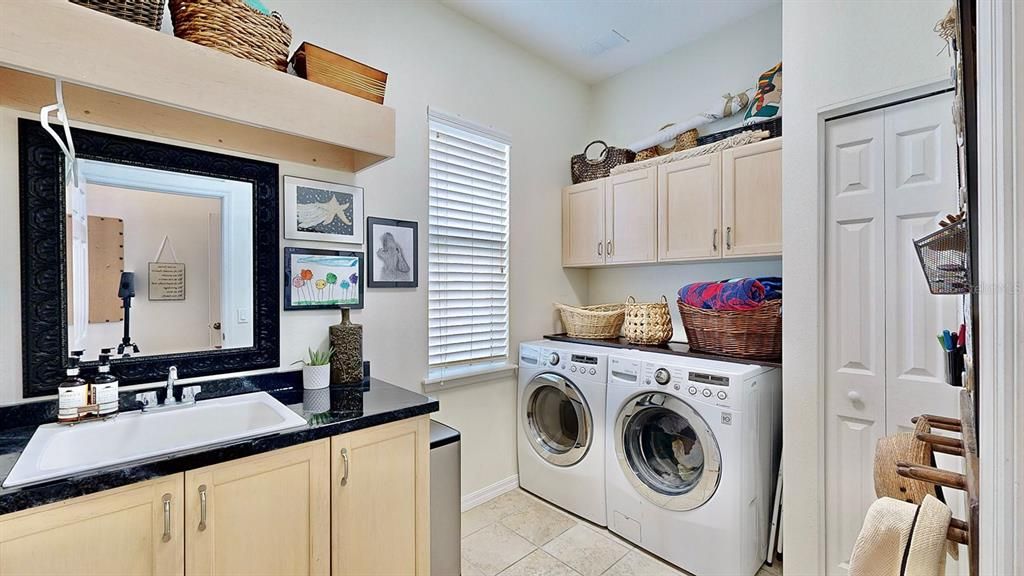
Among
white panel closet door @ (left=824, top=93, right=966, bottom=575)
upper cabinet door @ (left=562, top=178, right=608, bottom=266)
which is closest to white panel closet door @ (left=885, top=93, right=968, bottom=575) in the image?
white panel closet door @ (left=824, top=93, right=966, bottom=575)

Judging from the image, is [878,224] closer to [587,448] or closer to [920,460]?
[920,460]

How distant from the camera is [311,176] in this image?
204 cm

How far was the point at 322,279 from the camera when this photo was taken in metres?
2.06

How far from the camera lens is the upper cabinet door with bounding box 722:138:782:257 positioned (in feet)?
7.18

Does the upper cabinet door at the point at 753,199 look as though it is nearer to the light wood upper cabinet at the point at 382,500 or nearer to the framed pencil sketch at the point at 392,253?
the framed pencil sketch at the point at 392,253

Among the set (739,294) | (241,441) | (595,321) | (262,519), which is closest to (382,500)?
(262,519)

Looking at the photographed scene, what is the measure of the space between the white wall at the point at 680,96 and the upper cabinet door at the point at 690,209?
303mm

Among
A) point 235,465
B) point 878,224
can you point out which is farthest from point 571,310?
point 235,465

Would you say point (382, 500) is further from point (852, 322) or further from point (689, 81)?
point (689, 81)

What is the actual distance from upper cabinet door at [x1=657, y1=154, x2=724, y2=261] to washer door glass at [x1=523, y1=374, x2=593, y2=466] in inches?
40.0

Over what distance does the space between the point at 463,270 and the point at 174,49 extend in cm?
166

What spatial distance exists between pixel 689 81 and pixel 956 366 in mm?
2564

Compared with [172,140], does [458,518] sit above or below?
below

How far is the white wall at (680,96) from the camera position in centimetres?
260
